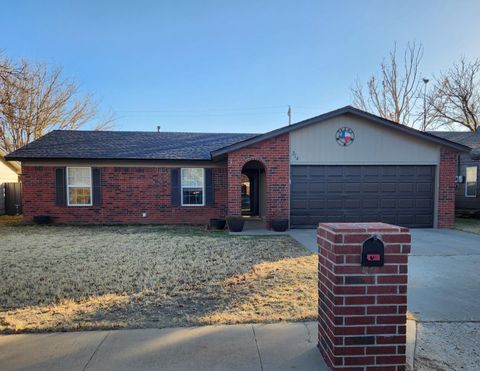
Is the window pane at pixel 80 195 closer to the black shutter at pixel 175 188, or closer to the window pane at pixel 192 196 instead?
the black shutter at pixel 175 188

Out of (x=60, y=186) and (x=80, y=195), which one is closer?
(x=60, y=186)

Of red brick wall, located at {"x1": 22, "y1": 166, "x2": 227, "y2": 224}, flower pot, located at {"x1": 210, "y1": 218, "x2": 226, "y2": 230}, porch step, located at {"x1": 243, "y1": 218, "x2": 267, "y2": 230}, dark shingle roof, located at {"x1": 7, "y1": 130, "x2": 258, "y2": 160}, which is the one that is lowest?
porch step, located at {"x1": 243, "y1": 218, "x2": 267, "y2": 230}

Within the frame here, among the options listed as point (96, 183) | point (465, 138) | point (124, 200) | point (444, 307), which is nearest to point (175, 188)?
point (124, 200)

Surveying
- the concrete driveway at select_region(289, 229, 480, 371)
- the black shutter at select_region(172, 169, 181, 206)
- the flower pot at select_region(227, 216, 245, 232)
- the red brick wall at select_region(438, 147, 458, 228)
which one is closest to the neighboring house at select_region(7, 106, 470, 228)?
the red brick wall at select_region(438, 147, 458, 228)

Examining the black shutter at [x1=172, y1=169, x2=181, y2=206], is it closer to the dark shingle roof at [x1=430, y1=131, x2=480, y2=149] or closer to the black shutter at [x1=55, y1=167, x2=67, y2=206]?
the black shutter at [x1=55, y1=167, x2=67, y2=206]

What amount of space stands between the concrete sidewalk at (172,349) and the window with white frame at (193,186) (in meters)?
9.84

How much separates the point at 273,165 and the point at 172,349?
336 inches

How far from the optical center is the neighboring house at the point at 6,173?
695 inches

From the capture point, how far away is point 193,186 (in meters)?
13.2

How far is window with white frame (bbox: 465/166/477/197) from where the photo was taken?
16.0m

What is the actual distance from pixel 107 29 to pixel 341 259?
12.7m

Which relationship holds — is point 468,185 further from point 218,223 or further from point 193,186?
point 193,186

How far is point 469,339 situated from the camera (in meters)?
3.27

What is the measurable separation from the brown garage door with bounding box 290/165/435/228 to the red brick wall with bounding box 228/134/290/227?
1.06ft
